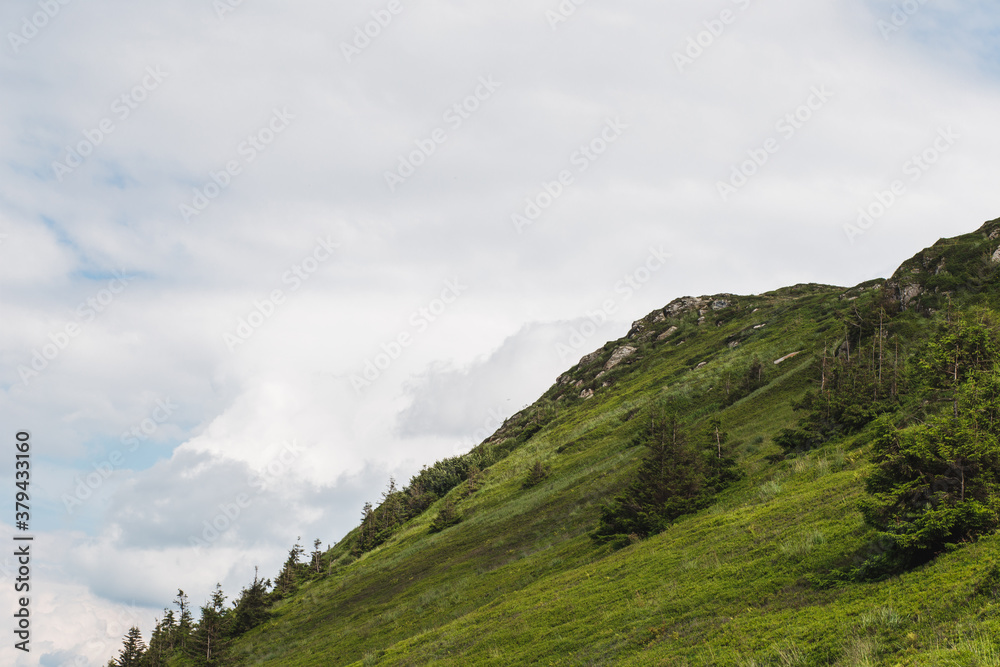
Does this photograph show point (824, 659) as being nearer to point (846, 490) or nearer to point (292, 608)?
point (846, 490)

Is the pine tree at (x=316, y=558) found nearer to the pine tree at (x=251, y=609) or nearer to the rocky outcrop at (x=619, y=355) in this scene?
the pine tree at (x=251, y=609)

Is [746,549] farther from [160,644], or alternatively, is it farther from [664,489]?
[160,644]

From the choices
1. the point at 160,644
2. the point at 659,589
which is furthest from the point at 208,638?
the point at 659,589

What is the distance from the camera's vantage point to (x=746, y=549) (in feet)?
66.9

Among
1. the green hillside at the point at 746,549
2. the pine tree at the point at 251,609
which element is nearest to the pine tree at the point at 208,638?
the green hillside at the point at 746,549

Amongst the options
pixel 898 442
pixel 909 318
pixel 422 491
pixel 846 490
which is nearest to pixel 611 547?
pixel 846 490

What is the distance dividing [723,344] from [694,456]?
68.9 m

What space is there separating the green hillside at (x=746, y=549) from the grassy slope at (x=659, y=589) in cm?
10

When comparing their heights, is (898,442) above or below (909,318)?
below

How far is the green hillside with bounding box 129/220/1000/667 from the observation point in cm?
1349

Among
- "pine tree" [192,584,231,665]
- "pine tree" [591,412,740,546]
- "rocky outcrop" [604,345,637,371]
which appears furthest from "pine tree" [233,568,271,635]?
"rocky outcrop" [604,345,637,371]

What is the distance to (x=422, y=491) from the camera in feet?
306

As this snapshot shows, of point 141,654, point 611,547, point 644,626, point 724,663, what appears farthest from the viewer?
point 141,654

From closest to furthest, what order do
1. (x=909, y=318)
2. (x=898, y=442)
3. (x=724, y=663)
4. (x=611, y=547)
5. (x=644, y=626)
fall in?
(x=724, y=663) → (x=898, y=442) → (x=644, y=626) → (x=611, y=547) → (x=909, y=318)
